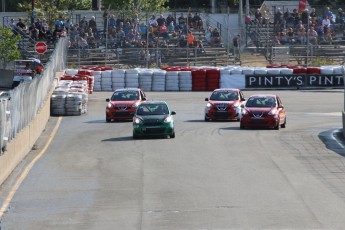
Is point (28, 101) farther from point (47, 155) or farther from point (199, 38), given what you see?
point (199, 38)

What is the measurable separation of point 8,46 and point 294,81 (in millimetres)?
15843

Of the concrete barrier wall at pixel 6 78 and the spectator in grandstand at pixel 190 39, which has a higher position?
the spectator in grandstand at pixel 190 39

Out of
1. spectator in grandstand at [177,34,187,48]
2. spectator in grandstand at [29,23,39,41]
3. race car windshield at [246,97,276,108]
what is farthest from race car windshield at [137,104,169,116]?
spectator in grandstand at [177,34,187,48]

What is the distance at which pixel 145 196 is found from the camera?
2161 cm

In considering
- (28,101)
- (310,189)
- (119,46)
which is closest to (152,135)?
(28,101)

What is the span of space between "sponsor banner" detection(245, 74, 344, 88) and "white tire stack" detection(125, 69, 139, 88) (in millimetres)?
6045

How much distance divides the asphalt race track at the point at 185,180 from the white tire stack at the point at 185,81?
651 inches

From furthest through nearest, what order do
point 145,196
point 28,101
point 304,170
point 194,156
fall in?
point 28,101 → point 194,156 → point 304,170 → point 145,196

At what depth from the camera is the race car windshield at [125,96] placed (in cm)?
4169

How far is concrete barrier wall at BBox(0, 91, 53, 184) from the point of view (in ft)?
78.8

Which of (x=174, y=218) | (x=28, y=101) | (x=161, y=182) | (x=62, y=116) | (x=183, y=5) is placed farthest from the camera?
(x=183, y=5)

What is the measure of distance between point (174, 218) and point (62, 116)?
2562 centimetres

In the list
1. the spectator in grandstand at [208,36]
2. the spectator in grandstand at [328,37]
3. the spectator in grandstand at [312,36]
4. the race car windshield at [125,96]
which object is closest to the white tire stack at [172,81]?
the spectator in grandstand at [208,36]

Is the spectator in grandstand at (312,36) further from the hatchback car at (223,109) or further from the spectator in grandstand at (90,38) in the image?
the hatchback car at (223,109)
